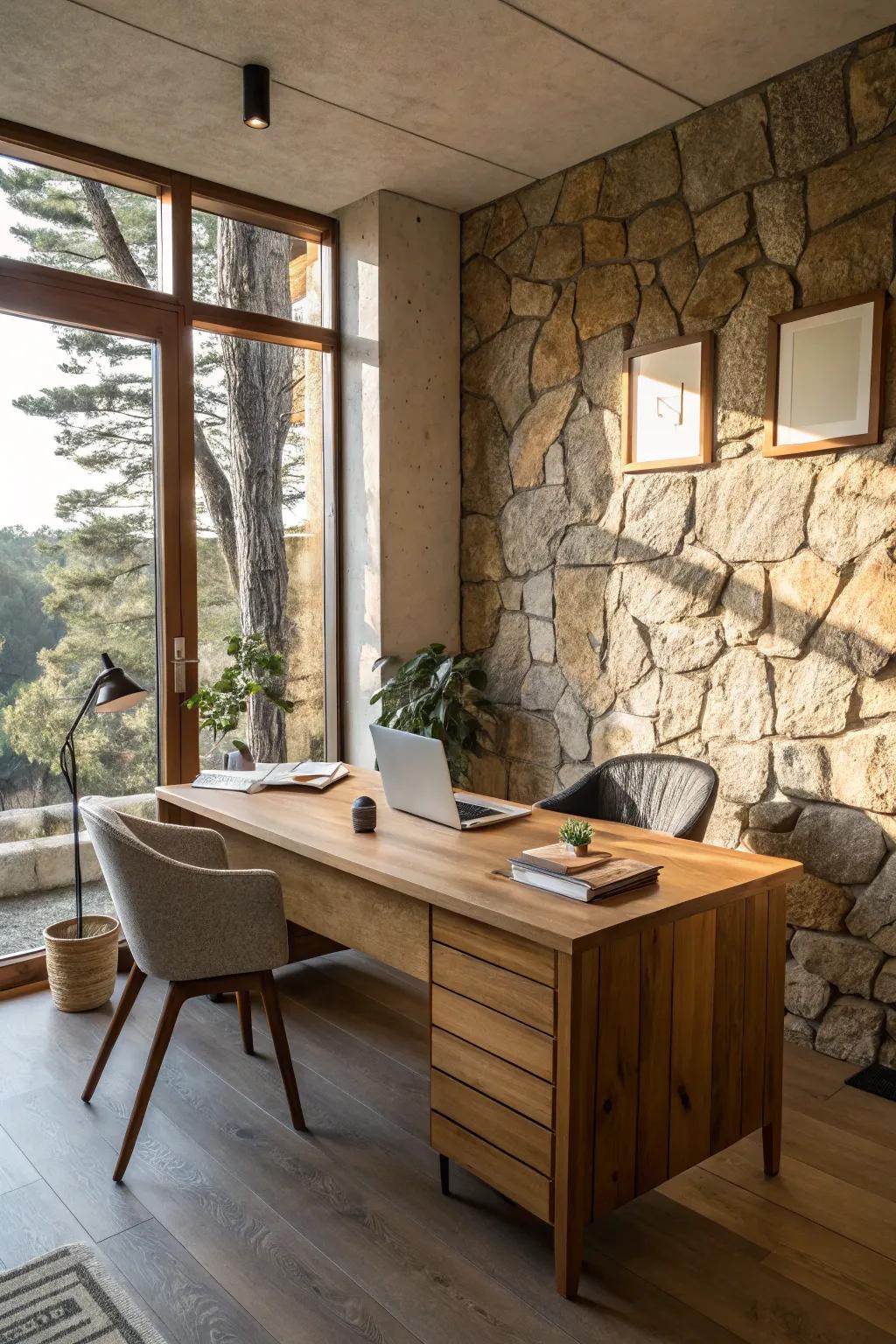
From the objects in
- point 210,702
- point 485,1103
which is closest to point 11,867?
point 210,702

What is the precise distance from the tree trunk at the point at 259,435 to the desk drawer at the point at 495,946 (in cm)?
218

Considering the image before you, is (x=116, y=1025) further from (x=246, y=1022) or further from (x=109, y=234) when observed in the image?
(x=109, y=234)

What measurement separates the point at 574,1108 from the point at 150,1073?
106 centimetres

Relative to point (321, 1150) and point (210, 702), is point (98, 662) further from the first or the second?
point (321, 1150)

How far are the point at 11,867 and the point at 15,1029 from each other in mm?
588

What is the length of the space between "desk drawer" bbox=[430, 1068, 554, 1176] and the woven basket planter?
158 cm

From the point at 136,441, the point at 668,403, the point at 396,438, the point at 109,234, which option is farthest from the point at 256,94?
the point at 668,403

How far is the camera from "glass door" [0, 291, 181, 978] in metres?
3.44

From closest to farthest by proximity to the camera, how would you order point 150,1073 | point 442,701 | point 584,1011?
point 584,1011
point 150,1073
point 442,701

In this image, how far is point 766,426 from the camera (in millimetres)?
3082

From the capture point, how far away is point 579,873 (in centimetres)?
203

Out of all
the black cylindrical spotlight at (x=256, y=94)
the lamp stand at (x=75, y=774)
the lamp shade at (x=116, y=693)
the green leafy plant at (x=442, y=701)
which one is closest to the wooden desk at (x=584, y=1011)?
the lamp shade at (x=116, y=693)

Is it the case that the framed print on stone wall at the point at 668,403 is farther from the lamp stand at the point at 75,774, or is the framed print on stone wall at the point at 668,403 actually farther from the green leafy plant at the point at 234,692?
the lamp stand at the point at 75,774

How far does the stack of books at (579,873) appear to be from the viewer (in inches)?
78.0
